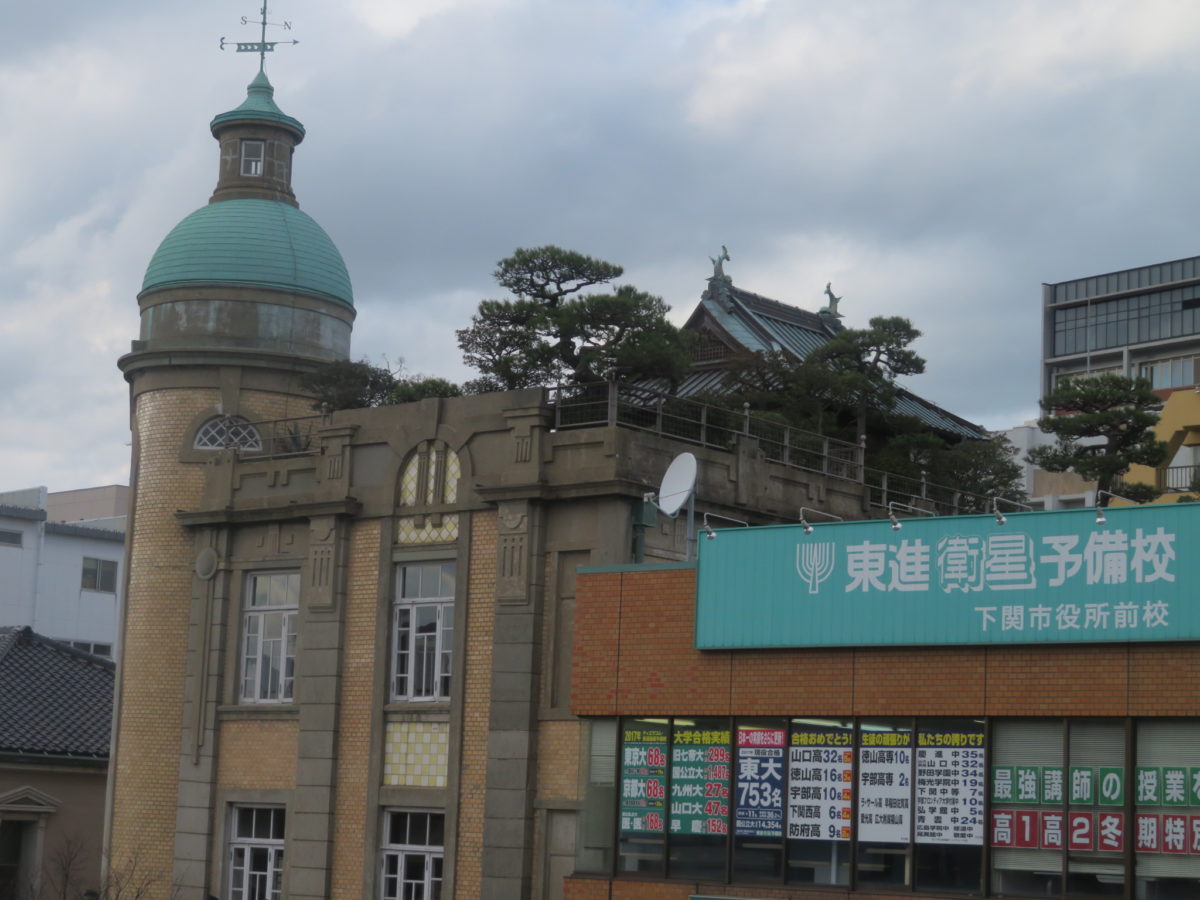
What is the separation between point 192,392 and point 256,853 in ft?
28.2

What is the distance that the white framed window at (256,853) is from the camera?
30.0 meters

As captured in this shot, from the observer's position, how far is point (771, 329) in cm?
5000

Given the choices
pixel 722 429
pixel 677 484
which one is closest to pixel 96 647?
pixel 722 429

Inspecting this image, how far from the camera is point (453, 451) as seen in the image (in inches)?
1139

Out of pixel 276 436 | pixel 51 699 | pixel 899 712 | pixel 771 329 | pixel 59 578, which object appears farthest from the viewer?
pixel 59 578

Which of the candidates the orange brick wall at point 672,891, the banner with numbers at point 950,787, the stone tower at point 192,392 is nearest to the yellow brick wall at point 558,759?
the orange brick wall at point 672,891

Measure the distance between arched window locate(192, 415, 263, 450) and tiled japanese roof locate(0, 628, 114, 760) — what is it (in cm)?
891

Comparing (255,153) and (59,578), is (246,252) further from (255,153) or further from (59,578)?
(59,578)

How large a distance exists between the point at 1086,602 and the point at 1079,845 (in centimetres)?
277

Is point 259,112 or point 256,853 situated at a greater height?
point 259,112

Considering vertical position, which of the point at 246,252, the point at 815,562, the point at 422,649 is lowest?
the point at 422,649

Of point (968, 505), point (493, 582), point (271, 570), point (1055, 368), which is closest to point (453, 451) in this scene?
point (493, 582)

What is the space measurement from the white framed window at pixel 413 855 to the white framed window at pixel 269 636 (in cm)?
329

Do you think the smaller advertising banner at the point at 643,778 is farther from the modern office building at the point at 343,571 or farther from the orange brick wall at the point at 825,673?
the modern office building at the point at 343,571
